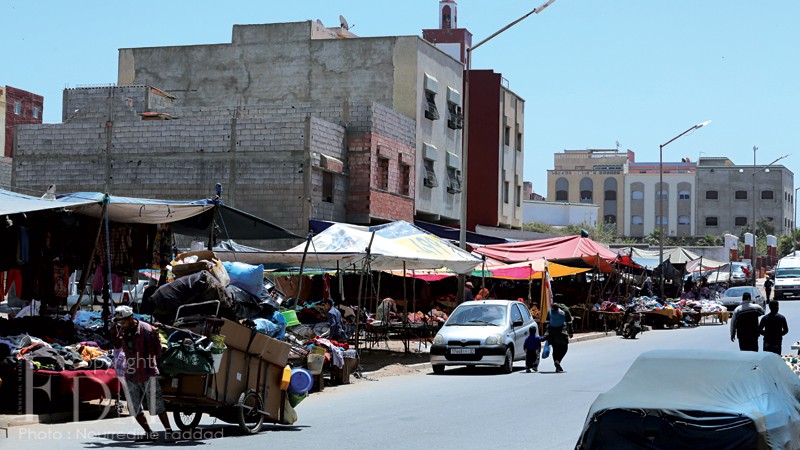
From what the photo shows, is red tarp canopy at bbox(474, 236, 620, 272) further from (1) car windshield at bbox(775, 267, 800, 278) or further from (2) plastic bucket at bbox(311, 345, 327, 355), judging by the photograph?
(1) car windshield at bbox(775, 267, 800, 278)

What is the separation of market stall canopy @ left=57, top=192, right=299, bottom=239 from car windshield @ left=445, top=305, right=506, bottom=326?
17.5ft

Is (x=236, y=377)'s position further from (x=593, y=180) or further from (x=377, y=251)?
(x=593, y=180)

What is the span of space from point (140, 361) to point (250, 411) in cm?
183

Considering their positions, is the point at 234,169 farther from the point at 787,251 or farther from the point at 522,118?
the point at 787,251

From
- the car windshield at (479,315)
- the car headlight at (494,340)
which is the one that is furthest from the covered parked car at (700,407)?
the car windshield at (479,315)

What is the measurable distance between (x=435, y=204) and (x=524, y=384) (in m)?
30.0

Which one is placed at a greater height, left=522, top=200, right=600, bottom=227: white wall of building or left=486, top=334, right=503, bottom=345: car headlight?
A: left=522, top=200, right=600, bottom=227: white wall of building

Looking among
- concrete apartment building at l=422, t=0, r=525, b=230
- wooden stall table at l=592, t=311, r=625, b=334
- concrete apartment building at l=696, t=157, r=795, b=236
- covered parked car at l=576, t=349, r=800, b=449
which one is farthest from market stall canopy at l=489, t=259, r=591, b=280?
concrete apartment building at l=696, t=157, r=795, b=236

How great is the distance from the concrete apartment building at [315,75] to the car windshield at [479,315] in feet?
70.4

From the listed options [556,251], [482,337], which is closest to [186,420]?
[482,337]

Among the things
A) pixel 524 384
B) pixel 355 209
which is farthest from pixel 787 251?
pixel 524 384

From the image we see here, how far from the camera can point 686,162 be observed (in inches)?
5448

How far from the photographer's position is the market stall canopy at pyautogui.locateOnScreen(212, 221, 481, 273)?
21.3 metres

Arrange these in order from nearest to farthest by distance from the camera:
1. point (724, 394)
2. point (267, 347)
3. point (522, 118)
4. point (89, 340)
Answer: point (724, 394) → point (267, 347) → point (89, 340) → point (522, 118)
